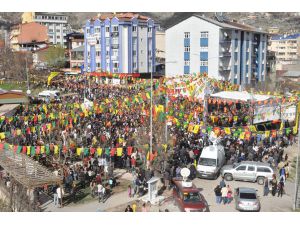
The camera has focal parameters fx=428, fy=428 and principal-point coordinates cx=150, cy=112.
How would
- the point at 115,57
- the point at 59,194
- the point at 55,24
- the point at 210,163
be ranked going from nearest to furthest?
the point at 59,194 → the point at 210,163 → the point at 115,57 → the point at 55,24

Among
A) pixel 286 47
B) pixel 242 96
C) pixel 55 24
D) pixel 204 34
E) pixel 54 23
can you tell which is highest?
pixel 54 23

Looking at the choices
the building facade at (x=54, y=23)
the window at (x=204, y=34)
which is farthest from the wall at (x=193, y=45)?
the building facade at (x=54, y=23)

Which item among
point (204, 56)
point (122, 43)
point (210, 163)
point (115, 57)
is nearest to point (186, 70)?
point (204, 56)

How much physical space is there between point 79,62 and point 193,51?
26031 millimetres

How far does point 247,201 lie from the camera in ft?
62.8

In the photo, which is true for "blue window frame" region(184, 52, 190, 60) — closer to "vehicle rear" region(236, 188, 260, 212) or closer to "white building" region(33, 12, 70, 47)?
"vehicle rear" region(236, 188, 260, 212)

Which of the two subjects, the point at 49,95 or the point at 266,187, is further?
the point at 49,95

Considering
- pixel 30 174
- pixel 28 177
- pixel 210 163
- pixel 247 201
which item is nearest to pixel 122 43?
pixel 210 163

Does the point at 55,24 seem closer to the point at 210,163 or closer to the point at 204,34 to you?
the point at 204,34

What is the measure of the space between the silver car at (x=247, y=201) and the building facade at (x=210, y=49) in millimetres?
39699

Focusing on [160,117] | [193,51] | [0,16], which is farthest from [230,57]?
[0,16]

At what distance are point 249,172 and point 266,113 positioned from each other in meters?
10.7

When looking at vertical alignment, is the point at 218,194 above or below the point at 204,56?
below

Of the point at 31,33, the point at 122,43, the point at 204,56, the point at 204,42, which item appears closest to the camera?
the point at 204,42
